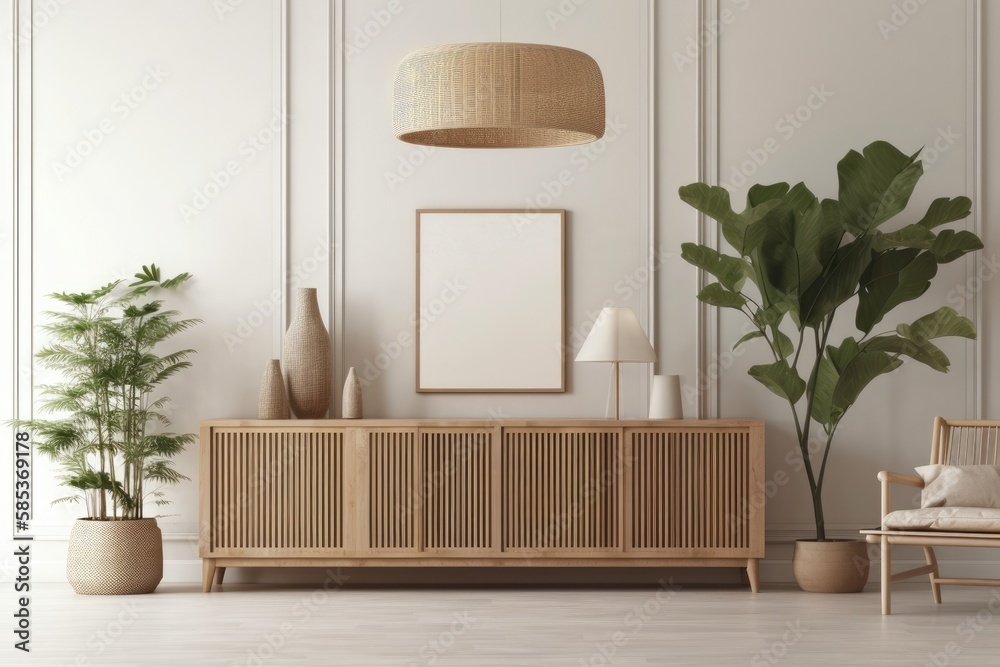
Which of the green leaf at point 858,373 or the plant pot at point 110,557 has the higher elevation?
the green leaf at point 858,373

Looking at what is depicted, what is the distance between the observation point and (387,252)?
17.2ft

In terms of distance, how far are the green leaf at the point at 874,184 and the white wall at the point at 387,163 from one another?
1.58ft

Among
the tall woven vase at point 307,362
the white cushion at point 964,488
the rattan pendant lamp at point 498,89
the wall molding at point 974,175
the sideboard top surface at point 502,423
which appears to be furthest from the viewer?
the wall molding at point 974,175

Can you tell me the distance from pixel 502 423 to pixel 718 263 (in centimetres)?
123

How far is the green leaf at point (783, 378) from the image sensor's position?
4688 millimetres

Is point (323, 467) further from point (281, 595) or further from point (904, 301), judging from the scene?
point (904, 301)

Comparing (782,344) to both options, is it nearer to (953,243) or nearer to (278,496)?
(953,243)

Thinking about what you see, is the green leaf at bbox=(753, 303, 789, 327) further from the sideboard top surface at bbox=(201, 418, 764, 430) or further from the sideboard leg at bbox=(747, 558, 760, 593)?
the sideboard leg at bbox=(747, 558, 760, 593)

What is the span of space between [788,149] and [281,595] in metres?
3.25

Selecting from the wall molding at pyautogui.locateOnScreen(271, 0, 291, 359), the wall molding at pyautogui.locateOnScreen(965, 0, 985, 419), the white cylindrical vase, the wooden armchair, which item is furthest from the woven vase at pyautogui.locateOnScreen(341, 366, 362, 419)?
the wall molding at pyautogui.locateOnScreen(965, 0, 985, 419)

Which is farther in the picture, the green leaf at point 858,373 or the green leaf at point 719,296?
the green leaf at point 719,296

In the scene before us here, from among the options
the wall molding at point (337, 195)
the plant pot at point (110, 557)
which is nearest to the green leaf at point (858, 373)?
the wall molding at point (337, 195)

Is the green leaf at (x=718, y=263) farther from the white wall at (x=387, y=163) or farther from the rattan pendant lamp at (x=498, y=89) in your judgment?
the rattan pendant lamp at (x=498, y=89)

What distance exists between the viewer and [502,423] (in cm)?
472
